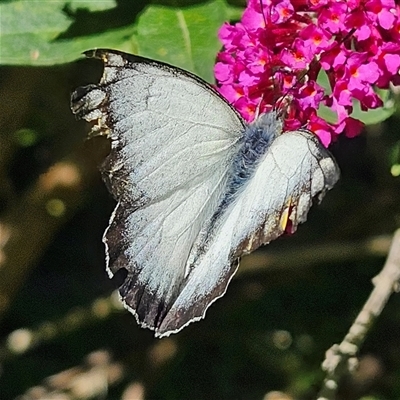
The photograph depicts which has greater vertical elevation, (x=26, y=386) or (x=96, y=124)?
(x=96, y=124)

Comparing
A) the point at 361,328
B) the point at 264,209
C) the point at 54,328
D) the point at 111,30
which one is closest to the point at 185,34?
the point at 111,30

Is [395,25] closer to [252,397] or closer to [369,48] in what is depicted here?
[369,48]

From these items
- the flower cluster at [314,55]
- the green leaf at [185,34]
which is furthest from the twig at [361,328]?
the green leaf at [185,34]

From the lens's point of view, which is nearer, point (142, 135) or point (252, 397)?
point (142, 135)

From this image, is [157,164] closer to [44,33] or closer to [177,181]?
[177,181]

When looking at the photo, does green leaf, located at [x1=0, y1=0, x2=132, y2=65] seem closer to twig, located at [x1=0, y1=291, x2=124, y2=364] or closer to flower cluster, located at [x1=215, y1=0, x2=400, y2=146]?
flower cluster, located at [x1=215, y1=0, x2=400, y2=146]

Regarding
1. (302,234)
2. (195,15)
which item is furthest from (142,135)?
(302,234)
